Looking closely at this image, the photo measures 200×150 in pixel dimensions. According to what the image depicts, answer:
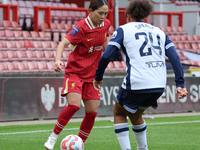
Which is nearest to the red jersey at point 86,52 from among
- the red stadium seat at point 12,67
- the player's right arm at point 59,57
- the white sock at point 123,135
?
the player's right arm at point 59,57

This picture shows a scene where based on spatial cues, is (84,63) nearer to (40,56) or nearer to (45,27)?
(40,56)

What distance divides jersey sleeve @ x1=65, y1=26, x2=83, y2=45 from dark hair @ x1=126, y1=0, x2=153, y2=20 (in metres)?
1.25

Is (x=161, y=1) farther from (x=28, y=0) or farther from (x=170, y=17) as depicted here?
(x=28, y=0)

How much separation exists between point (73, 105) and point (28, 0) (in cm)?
1872

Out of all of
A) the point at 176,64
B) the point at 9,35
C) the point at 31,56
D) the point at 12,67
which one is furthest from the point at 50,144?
the point at 9,35

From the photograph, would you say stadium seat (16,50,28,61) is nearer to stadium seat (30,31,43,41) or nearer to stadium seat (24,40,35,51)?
stadium seat (24,40,35,51)

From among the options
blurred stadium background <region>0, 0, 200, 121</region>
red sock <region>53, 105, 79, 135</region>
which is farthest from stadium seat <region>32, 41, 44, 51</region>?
red sock <region>53, 105, 79, 135</region>

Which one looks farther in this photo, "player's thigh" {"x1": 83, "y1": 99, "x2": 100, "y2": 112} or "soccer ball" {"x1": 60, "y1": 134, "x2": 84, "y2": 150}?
"player's thigh" {"x1": 83, "y1": 99, "x2": 100, "y2": 112}

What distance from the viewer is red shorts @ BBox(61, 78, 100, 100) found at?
5.07m

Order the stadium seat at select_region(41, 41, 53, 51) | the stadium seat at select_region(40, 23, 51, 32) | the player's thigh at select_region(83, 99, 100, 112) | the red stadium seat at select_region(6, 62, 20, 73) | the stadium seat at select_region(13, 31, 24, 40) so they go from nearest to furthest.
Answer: the player's thigh at select_region(83, 99, 100, 112), the red stadium seat at select_region(6, 62, 20, 73), the stadium seat at select_region(13, 31, 24, 40), the stadium seat at select_region(41, 41, 53, 51), the stadium seat at select_region(40, 23, 51, 32)

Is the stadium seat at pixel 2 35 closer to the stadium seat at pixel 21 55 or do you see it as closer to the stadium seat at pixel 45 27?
the stadium seat at pixel 21 55

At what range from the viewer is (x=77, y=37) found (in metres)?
5.02

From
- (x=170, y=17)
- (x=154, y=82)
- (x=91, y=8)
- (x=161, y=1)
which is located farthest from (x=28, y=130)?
(x=161, y=1)

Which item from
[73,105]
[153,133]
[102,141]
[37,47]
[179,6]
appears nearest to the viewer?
[73,105]
